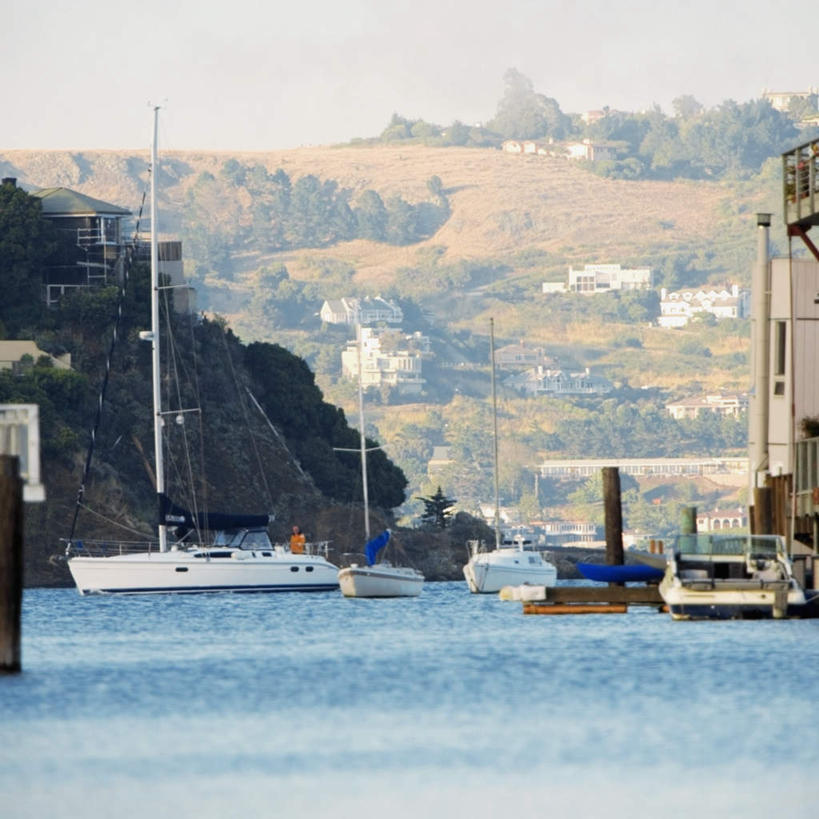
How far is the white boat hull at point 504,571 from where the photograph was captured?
126 m

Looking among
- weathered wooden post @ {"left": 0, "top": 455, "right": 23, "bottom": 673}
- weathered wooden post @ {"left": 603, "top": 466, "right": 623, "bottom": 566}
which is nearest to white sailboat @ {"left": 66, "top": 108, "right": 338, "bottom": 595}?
weathered wooden post @ {"left": 603, "top": 466, "right": 623, "bottom": 566}

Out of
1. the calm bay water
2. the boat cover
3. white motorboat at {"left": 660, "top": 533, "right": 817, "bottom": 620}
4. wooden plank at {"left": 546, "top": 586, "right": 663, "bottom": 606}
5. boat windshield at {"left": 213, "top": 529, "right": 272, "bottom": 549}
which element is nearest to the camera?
the calm bay water

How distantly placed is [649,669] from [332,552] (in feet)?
356

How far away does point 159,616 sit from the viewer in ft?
290

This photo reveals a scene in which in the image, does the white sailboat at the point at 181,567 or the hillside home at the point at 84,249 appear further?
the hillside home at the point at 84,249

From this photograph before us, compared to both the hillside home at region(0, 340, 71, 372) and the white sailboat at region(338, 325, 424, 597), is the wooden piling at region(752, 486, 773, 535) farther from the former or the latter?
the hillside home at region(0, 340, 71, 372)

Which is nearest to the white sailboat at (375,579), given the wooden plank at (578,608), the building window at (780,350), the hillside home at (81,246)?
the wooden plank at (578,608)

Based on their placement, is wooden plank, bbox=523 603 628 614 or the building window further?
wooden plank, bbox=523 603 628 614

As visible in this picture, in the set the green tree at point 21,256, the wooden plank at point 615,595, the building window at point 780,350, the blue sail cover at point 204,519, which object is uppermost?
the green tree at point 21,256

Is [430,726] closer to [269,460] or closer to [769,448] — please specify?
[769,448]

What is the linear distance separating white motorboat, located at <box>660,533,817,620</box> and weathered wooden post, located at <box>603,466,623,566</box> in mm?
13108

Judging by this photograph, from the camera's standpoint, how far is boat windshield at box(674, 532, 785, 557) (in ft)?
214

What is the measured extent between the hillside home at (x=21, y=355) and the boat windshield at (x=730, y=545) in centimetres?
9050

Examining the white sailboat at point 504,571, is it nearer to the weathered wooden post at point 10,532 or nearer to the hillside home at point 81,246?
the hillside home at point 81,246
